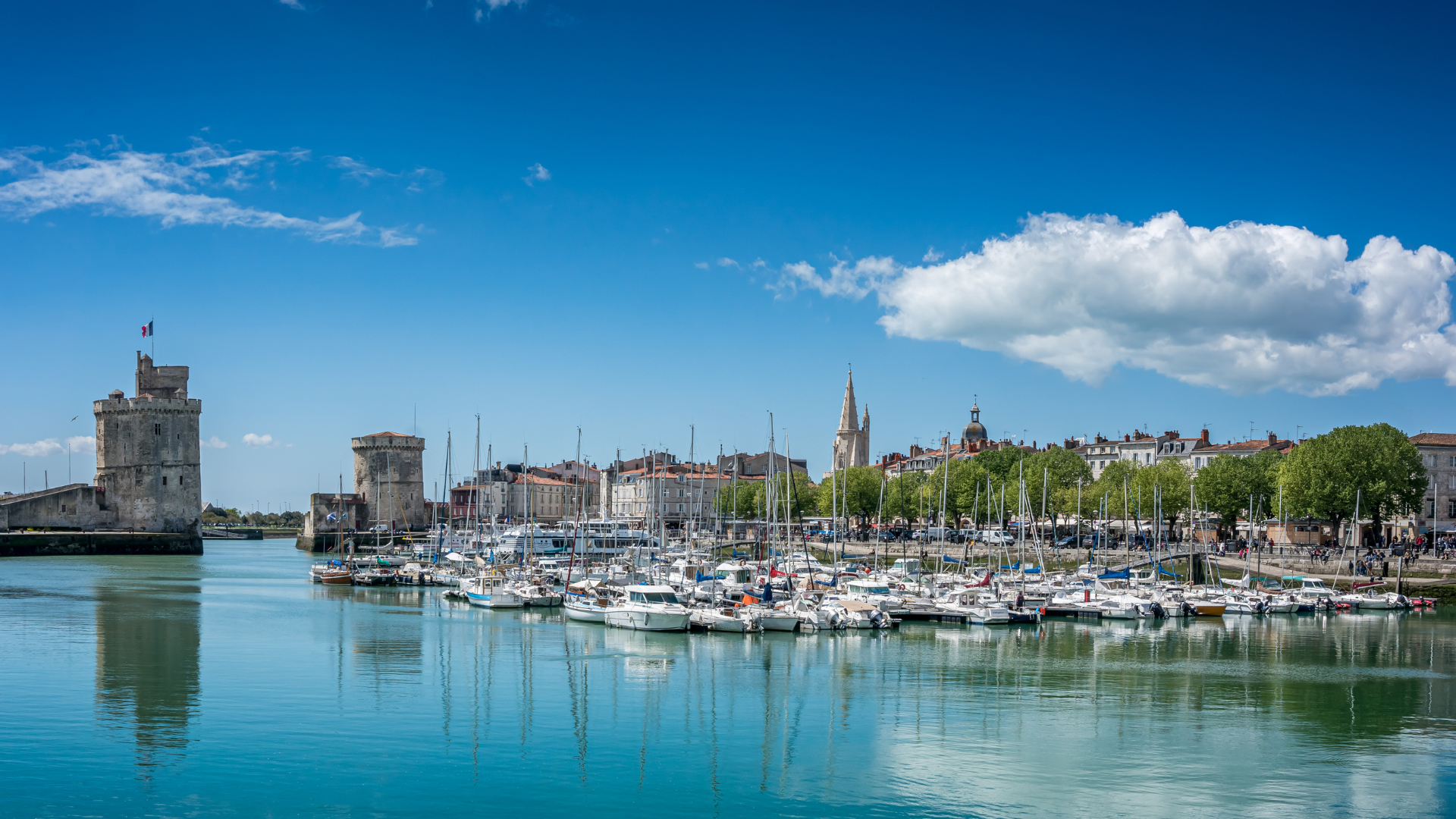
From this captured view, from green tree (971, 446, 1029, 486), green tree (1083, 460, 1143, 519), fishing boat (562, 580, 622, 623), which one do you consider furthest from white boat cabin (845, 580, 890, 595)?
green tree (971, 446, 1029, 486)

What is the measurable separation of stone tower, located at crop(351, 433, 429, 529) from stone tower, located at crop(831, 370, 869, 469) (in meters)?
57.5

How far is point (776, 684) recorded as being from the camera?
91.1ft

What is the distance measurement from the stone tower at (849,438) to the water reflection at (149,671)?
343ft

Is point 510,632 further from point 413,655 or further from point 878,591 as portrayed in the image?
point 878,591

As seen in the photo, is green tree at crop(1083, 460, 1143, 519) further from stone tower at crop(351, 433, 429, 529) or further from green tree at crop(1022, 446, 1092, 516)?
stone tower at crop(351, 433, 429, 529)

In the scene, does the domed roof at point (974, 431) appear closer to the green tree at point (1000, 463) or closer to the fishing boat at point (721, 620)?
the green tree at point (1000, 463)

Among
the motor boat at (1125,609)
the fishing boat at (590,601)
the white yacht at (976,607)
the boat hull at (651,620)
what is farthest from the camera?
the motor boat at (1125,609)

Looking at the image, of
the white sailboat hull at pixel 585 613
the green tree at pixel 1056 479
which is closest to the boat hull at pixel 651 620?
the white sailboat hull at pixel 585 613

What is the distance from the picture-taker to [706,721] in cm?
2350

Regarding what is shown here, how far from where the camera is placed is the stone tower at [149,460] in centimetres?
8756

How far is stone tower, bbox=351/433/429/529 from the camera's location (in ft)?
337

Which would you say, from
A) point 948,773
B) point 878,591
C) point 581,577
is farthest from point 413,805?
point 581,577

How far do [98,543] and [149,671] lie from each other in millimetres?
62678

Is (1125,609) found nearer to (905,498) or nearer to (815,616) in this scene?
(815,616)
